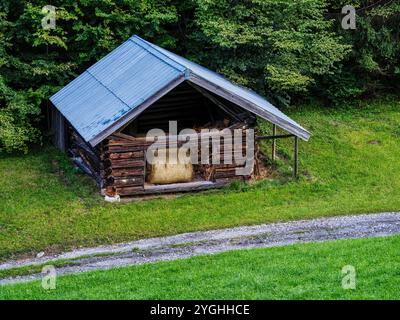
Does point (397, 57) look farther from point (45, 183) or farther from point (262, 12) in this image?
point (45, 183)

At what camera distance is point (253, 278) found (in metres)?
14.6

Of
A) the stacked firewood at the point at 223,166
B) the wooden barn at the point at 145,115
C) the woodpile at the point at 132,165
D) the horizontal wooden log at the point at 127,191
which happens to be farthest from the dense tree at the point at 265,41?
the horizontal wooden log at the point at 127,191

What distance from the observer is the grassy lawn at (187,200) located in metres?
20.0

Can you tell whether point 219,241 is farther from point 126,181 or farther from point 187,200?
point 126,181

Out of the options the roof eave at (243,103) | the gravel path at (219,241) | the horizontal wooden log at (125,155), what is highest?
the roof eave at (243,103)

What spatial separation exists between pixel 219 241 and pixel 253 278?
14.8ft

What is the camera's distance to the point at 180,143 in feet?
73.8

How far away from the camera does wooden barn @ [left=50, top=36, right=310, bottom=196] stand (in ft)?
71.1

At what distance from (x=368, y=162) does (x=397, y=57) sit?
857cm

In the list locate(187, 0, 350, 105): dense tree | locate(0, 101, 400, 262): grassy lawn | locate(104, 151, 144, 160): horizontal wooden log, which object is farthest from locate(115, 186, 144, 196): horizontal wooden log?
locate(187, 0, 350, 105): dense tree

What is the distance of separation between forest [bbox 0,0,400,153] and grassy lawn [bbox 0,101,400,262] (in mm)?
2237

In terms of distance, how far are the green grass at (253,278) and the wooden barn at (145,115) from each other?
5.81m

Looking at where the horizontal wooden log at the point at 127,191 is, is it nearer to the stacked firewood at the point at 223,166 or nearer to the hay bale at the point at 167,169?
the hay bale at the point at 167,169

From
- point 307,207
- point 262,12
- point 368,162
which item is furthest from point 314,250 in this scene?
point 262,12
